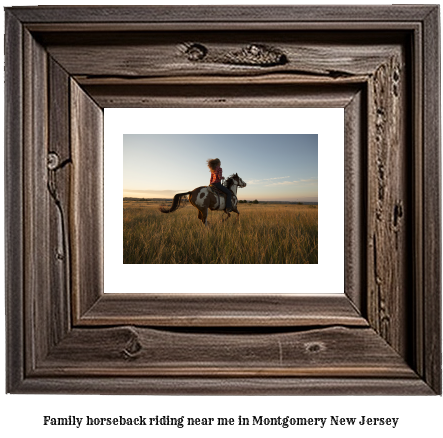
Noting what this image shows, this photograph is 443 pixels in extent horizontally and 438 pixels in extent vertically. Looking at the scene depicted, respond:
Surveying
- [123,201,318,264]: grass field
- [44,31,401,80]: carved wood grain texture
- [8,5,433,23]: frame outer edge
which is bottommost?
[123,201,318,264]: grass field

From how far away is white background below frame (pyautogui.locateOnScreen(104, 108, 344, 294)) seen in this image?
872 mm

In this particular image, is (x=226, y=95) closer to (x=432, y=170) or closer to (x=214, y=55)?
(x=214, y=55)

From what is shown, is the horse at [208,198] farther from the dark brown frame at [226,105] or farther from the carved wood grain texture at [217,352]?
the carved wood grain texture at [217,352]

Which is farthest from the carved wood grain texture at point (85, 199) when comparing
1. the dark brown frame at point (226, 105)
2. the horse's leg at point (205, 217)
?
the horse's leg at point (205, 217)

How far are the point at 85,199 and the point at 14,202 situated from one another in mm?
173

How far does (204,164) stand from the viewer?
888mm

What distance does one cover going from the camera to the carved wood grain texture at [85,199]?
33.5 inches

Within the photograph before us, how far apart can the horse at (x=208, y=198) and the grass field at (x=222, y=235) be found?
14mm

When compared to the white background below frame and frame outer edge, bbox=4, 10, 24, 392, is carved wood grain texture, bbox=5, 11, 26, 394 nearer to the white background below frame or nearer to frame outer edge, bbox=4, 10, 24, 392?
frame outer edge, bbox=4, 10, 24, 392

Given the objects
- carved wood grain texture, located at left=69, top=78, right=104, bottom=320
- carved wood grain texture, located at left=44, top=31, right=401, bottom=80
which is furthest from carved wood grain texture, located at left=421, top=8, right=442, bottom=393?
carved wood grain texture, located at left=69, top=78, right=104, bottom=320

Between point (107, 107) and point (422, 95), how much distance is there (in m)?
0.83

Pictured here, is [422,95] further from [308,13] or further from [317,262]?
[317,262]

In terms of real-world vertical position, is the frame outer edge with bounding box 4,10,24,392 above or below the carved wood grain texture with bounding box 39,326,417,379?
above

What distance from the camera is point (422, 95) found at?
2.69ft
